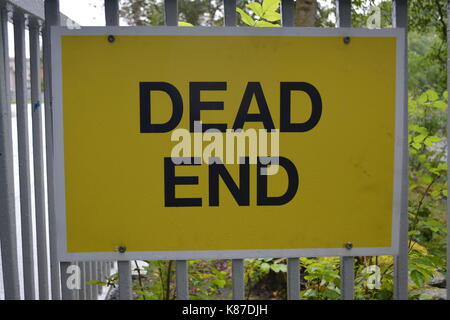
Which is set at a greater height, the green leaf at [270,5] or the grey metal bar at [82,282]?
the green leaf at [270,5]

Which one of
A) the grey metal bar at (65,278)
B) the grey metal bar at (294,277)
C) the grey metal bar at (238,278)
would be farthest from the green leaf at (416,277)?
the grey metal bar at (65,278)

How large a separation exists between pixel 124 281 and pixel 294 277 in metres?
0.62

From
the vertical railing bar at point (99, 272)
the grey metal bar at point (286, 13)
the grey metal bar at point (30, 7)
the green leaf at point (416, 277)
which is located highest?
the grey metal bar at point (30, 7)

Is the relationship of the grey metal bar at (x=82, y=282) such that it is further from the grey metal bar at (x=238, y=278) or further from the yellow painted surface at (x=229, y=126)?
the grey metal bar at (x=238, y=278)

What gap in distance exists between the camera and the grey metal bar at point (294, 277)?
5.41 feet

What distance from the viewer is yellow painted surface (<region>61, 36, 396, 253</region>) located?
5.02 ft

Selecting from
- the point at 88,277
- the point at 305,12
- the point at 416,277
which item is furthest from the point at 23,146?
the point at 305,12

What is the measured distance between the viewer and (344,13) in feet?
5.19

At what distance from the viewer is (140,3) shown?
6281mm

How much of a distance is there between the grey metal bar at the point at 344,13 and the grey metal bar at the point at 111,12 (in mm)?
776

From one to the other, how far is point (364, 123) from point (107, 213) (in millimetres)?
960

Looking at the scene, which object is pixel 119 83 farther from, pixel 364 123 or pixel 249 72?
pixel 364 123

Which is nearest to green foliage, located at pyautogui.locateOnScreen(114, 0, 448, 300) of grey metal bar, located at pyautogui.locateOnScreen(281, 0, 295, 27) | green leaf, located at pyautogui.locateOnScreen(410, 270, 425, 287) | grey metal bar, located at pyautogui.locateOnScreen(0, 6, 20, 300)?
green leaf, located at pyautogui.locateOnScreen(410, 270, 425, 287)
